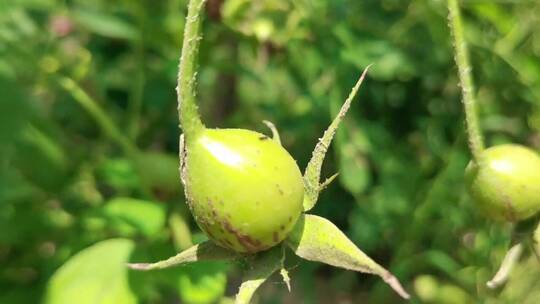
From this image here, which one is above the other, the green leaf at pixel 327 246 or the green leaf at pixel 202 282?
the green leaf at pixel 327 246

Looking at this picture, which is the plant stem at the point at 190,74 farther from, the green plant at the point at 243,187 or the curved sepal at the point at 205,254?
the curved sepal at the point at 205,254

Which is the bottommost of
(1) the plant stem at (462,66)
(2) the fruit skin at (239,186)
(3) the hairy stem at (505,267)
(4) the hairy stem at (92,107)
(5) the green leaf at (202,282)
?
(5) the green leaf at (202,282)

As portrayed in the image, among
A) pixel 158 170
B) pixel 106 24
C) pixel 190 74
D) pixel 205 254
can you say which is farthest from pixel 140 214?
pixel 190 74

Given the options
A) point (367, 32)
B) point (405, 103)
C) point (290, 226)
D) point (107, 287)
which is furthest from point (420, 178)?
point (290, 226)

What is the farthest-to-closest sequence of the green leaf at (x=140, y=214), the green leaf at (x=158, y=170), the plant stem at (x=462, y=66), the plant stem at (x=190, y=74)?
the green leaf at (x=158, y=170) < the green leaf at (x=140, y=214) < the plant stem at (x=462, y=66) < the plant stem at (x=190, y=74)

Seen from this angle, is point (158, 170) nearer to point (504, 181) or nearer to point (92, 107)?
point (92, 107)

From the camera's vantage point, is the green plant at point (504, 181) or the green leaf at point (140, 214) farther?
the green leaf at point (140, 214)

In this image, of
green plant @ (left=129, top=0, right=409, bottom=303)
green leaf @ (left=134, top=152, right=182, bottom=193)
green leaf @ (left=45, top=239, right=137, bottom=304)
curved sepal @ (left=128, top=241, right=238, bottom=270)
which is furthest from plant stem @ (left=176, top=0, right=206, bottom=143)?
green leaf @ (left=134, top=152, right=182, bottom=193)

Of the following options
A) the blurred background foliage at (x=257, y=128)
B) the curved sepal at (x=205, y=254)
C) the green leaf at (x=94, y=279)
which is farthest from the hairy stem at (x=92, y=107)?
the curved sepal at (x=205, y=254)
